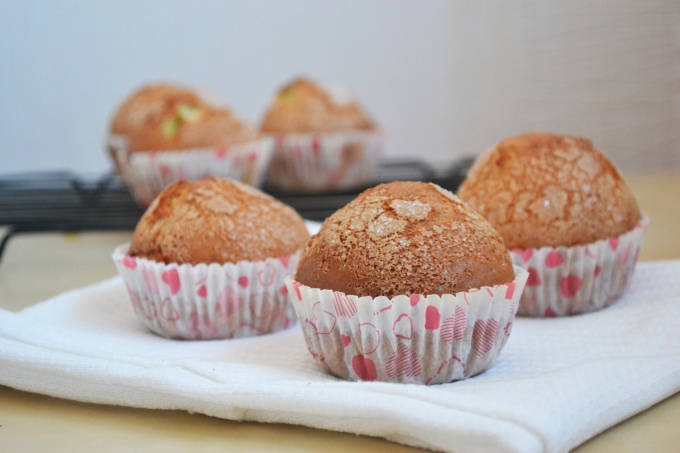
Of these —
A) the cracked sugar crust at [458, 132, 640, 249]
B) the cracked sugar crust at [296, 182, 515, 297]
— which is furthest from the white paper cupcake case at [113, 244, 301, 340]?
the cracked sugar crust at [458, 132, 640, 249]

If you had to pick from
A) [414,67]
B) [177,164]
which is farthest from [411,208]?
[414,67]

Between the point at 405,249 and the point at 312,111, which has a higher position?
the point at 405,249

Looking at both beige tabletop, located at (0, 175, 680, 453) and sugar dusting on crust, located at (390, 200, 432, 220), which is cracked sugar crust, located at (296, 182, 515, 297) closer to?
sugar dusting on crust, located at (390, 200, 432, 220)

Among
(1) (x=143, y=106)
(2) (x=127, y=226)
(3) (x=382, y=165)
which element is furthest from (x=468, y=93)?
(2) (x=127, y=226)

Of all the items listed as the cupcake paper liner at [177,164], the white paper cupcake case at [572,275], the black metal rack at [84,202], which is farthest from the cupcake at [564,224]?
the cupcake paper liner at [177,164]

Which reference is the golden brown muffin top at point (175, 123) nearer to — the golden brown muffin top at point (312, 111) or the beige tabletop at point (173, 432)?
the golden brown muffin top at point (312, 111)

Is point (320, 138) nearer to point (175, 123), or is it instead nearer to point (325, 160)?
point (325, 160)
